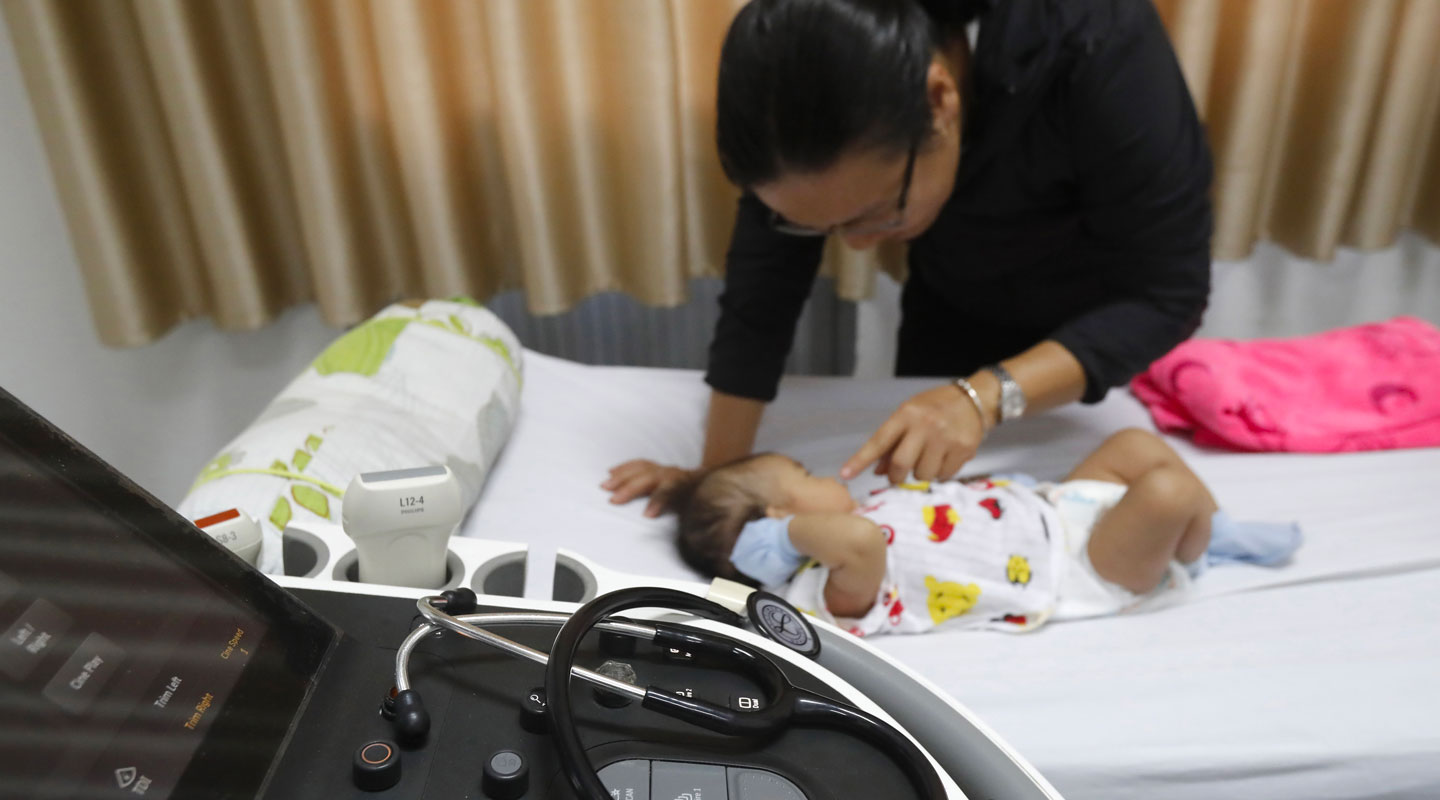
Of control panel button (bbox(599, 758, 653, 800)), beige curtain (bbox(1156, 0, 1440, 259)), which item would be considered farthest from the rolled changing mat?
beige curtain (bbox(1156, 0, 1440, 259))

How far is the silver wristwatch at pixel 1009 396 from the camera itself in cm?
125

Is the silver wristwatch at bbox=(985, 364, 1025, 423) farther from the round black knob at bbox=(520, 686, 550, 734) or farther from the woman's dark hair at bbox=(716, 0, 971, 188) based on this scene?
the round black knob at bbox=(520, 686, 550, 734)

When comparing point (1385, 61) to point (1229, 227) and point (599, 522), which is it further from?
point (599, 522)

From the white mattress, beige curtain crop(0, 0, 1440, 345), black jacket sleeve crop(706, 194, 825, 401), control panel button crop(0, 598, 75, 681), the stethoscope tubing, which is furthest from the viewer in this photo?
beige curtain crop(0, 0, 1440, 345)

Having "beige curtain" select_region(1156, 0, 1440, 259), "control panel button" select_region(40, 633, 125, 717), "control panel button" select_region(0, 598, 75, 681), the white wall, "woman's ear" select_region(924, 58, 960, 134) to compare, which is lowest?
the white wall

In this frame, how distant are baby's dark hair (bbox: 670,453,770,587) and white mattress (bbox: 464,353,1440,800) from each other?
0.16 ft

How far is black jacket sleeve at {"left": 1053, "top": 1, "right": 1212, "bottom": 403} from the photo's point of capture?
1161 mm

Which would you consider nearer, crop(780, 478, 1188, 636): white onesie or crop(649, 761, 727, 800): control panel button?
crop(649, 761, 727, 800): control panel button

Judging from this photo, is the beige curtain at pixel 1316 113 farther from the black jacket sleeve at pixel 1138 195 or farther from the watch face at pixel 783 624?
the watch face at pixel 783 624

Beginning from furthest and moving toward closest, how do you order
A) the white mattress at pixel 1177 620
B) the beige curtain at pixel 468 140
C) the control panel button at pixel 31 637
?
1. the beige curtain at pixel 468 140
2. the white mattress at pixel 1177 620
3. the control panel button at pixel 31 637

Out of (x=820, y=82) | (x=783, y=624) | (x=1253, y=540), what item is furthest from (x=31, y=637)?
(x=1253, y=540)

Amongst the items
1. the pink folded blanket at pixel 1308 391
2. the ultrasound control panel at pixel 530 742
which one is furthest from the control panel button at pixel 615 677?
the pink folded blanket at pixel 1308 391

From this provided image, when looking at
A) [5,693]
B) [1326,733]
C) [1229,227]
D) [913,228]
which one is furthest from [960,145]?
[5,693]

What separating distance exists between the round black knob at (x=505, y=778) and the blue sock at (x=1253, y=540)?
1102 millimetres
